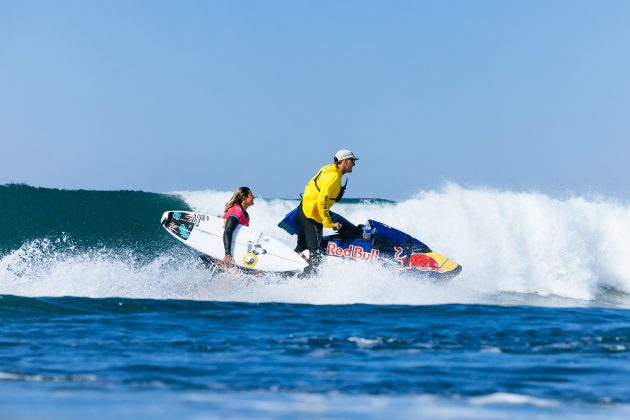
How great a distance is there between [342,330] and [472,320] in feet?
4.87

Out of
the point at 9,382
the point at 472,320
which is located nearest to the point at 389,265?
the point at 472,320

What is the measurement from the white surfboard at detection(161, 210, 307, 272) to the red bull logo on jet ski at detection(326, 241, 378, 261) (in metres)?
0.45

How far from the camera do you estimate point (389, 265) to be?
40.6ft

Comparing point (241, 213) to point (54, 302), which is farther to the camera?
point (241, 213)

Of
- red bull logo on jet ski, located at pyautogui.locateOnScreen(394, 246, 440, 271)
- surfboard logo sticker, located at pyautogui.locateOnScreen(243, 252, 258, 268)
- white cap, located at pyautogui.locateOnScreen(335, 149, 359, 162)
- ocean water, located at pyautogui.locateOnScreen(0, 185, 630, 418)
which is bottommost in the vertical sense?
ocean water, located at pyautogui.locateOnScreen(0, 185, 630, 418)

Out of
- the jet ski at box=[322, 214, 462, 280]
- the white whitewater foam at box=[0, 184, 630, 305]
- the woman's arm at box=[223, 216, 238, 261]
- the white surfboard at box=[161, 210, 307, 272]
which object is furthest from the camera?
the jet ski at box=[322, 214, 462, 280]

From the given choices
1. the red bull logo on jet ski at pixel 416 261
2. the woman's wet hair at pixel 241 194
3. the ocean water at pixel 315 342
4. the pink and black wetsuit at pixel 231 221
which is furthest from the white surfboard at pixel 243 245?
the red bull logo on jet ski at pixel 416 261

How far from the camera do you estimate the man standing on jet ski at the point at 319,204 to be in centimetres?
1176

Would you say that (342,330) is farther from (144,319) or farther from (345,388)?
(345,388)

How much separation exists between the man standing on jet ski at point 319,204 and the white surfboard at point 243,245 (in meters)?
0.19

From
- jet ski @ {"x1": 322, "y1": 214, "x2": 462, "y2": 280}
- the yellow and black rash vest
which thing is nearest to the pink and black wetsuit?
the yellow and black rash vest

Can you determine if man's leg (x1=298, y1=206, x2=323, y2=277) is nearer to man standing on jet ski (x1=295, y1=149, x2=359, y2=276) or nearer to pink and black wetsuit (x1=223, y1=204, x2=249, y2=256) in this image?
man standing on jet ski (x1=295, y1=149, x2=359, y2=276)

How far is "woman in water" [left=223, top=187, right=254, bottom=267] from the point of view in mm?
12078

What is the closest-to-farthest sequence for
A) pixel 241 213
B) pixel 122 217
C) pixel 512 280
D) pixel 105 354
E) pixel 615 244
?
pixel 105 354
pixel 241 213
pixel 512 280
pixel 615 244
pixel 122 217
